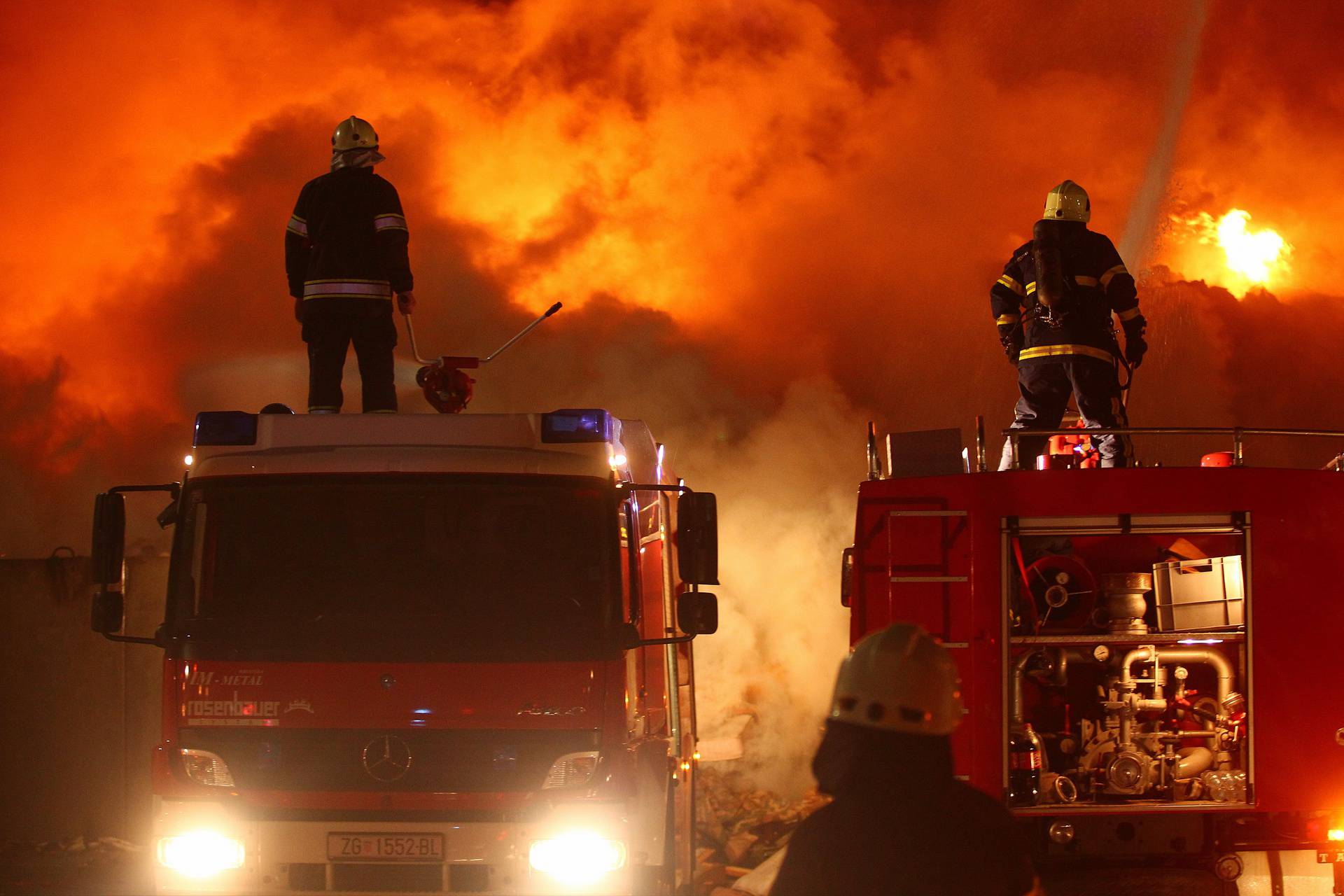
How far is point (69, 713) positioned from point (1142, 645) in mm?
7078

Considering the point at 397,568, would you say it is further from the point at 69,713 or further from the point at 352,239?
the point at 69,713

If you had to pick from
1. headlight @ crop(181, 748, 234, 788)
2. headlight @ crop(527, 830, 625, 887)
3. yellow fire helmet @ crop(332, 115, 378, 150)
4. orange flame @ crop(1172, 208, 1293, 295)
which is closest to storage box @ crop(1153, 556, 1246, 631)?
headlight @ crop(527, 830, 625, 887)

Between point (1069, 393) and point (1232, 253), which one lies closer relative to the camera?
point (1069, 393)

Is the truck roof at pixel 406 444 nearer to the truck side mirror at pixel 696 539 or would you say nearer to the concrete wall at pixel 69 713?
the truck side mirror at pixel 696 539

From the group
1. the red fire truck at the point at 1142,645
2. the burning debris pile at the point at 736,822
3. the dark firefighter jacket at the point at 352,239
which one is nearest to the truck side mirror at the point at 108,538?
the dark firefighter jacket at the point at 352,239

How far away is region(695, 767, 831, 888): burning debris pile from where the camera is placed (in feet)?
32.2

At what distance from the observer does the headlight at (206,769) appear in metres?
5.65

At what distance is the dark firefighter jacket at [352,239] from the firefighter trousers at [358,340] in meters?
0.06

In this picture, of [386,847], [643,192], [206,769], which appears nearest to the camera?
[386,847]

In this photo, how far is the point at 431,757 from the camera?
219 inches

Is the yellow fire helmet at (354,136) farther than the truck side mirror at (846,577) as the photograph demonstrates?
Yes

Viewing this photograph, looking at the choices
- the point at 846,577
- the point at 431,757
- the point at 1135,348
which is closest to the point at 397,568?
the point at 431,757

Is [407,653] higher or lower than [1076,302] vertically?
lower

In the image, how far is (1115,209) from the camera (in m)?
17.8
